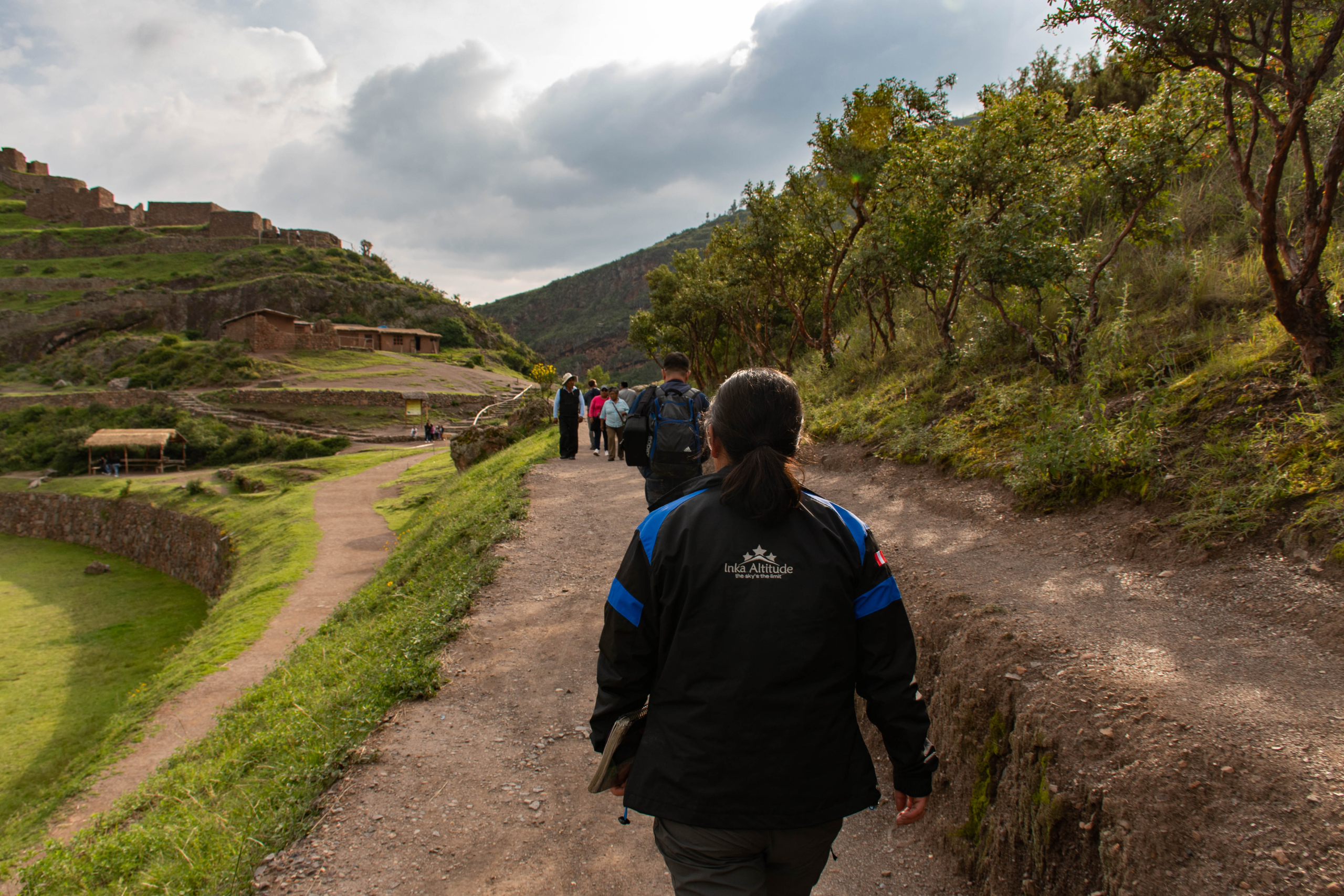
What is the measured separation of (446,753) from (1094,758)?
11.2 ft

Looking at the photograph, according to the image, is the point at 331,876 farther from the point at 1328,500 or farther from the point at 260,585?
the point at 260,585

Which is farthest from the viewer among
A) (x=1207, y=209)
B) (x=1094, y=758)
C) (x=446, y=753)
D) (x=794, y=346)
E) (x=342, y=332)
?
(x=342, y=332)

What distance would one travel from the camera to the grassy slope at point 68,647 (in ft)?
32.6

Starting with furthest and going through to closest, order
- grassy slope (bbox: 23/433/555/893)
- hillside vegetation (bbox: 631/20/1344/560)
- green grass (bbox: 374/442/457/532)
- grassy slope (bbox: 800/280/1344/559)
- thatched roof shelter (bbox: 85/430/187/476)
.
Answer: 1. thatched roof shelter (bbox: 85/430/187/476)
2. green grass (bbox: 374/442/457/532)
3. hillside vegetation (bbox: 631/20/1344/560)
4. grassy slope (bbox: 800/280/1344/559)
5. grassy slope (bbox: 23/433/555/893)

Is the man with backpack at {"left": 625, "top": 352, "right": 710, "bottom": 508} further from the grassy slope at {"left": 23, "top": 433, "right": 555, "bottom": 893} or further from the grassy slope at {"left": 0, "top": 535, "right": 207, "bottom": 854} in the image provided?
the grassy slope at {"left": 0, "top": 535, "right": 207, "bottom": 854}

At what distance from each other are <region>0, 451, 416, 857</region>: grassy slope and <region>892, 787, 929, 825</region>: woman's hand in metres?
8.86

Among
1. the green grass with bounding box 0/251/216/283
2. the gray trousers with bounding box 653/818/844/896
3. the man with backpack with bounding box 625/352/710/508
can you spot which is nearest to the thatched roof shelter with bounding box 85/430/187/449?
the man with backpack with bounding box 625/352/710/508

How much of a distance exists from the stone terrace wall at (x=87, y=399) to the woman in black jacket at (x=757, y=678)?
4522cm

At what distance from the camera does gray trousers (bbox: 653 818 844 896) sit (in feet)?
5.54

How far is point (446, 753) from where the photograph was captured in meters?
4.18

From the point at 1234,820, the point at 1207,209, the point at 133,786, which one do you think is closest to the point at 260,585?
the point at 133,786

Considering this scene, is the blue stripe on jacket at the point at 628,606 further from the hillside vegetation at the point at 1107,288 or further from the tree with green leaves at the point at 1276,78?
the tree with green leaves at the point at 1276,78

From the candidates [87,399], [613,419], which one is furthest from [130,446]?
[613,419]

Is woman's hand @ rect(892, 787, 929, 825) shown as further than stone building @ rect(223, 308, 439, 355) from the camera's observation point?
No
